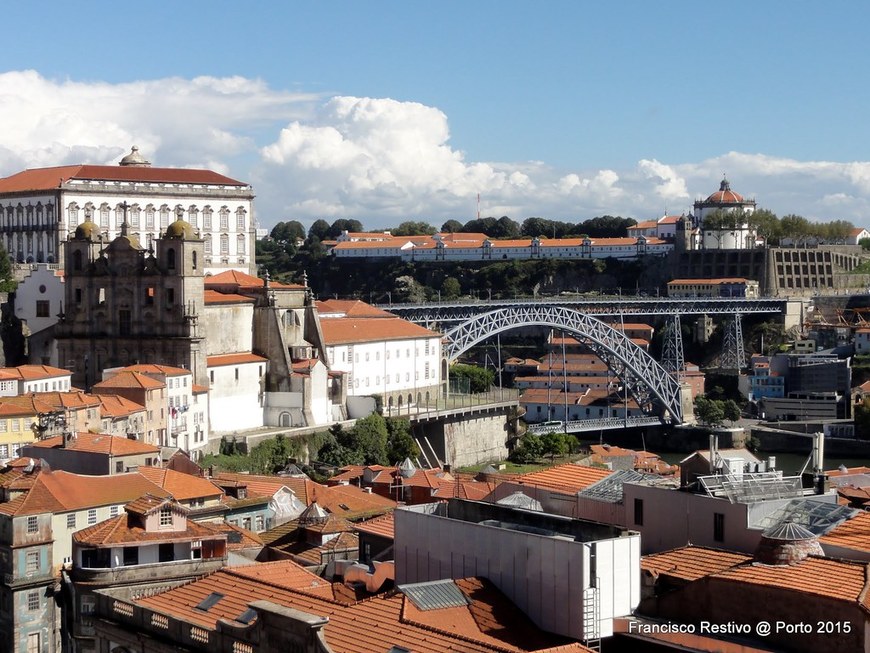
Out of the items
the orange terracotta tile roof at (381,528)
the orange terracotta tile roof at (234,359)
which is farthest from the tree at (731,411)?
the orange terracotta tile roof at (381,528)

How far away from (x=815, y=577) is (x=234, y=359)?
4169 centimetres

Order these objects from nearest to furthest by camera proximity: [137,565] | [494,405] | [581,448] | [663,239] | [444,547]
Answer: [444,547]
[137,565]
[494,405]
[581,448]
[663,239]

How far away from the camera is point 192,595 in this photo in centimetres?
1538

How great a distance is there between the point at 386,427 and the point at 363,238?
79811 millimetres

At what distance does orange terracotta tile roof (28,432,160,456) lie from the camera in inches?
1278

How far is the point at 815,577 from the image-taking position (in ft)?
42.7

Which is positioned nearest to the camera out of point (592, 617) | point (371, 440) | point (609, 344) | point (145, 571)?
point (592, 617)

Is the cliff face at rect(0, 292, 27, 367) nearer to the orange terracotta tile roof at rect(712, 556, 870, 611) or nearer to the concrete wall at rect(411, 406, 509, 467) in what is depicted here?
the concrete wall at rect(411, 406, 509, 467)

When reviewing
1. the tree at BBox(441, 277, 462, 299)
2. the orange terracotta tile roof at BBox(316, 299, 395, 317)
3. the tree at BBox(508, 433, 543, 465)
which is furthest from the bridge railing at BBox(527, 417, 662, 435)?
the tree at BBox(441, 277, 462, 299)

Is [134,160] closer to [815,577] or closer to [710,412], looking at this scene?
[710,412]

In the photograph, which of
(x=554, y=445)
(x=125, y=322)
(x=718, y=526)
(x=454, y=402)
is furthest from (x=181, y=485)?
(x=454, y=402)

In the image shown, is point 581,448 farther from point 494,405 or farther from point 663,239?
point 663,239

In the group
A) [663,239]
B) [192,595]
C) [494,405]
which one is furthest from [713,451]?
[663,239]

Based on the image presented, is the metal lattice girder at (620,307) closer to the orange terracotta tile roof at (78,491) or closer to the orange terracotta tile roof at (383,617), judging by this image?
the orange terracotta tile roof at (78,491)
